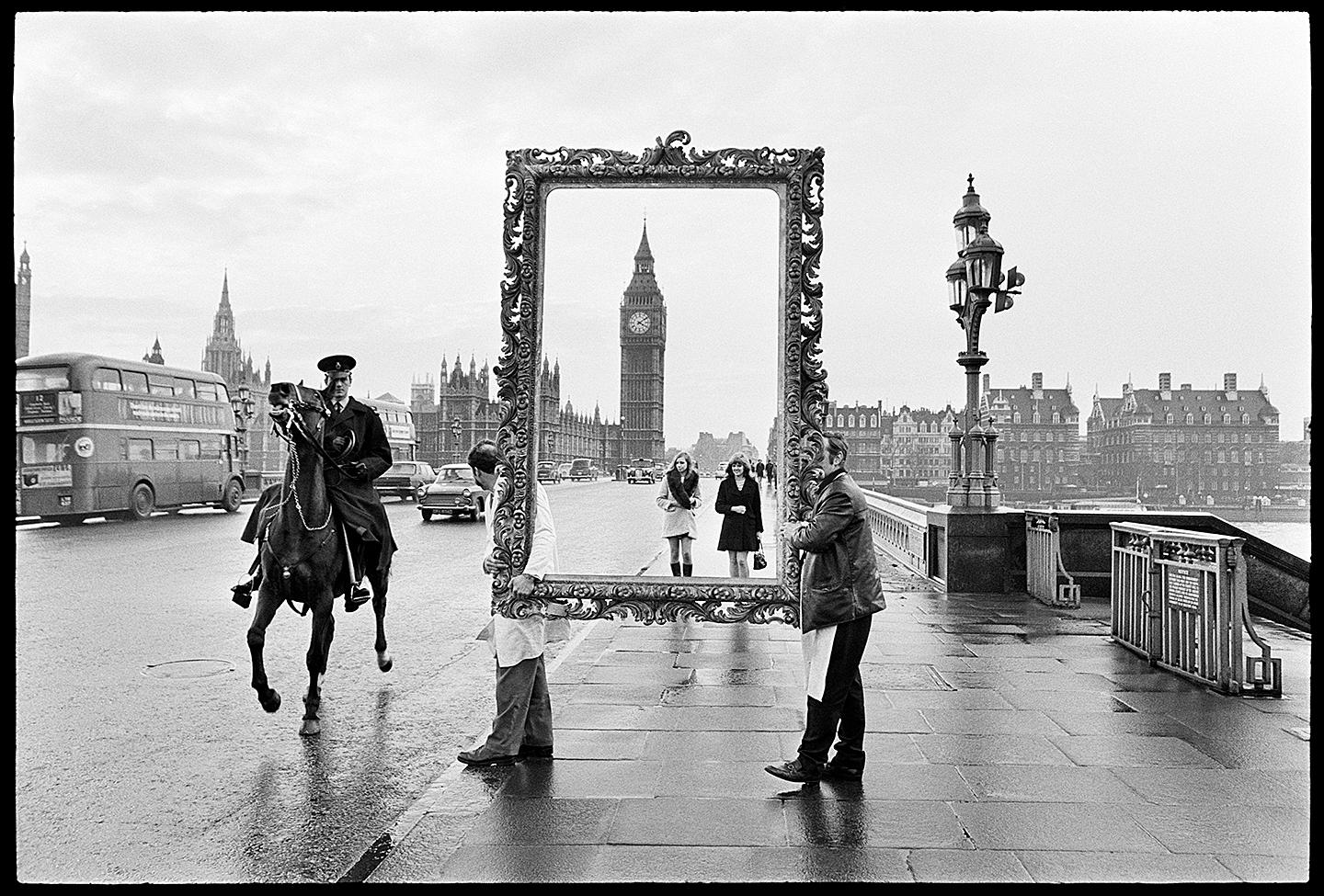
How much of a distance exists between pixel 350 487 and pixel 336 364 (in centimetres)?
100

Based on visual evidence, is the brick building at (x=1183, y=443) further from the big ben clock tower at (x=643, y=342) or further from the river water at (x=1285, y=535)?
the big ben clock tower at (x=643, y=342)

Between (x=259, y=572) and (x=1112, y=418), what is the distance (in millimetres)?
68053

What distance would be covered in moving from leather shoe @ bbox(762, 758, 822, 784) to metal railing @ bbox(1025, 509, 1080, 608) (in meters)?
8.21

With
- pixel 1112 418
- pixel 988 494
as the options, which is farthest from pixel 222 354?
pixel 988 494

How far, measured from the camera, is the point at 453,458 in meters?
29.9

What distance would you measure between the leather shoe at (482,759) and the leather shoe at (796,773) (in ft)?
5.04

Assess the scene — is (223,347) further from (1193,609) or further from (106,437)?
(1193,609)

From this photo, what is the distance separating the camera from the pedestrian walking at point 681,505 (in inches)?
329

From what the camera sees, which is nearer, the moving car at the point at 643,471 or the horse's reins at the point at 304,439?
the horse's reins at the point at 304,439

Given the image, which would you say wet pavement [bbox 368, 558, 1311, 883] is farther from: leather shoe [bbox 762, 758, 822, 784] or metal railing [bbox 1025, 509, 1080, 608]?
metal railing [bbox 1025, 509, 1080, 608]

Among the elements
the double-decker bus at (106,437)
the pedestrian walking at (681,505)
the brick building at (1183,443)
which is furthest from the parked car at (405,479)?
the pedestrian walking at (681,505)

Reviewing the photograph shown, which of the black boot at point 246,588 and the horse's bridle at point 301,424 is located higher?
the horse's bridle at point 301,424

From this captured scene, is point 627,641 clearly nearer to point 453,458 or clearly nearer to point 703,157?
point 703,157

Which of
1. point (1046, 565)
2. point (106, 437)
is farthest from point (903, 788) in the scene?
point (106, 437)
